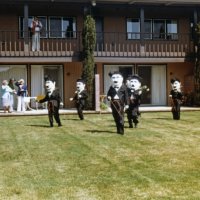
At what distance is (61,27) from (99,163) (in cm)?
1768

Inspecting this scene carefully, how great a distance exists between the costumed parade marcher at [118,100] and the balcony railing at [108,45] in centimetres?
1017

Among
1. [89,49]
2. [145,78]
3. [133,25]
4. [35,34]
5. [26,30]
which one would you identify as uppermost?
→ [133,25]

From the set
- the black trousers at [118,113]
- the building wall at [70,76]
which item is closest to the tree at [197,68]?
the building wall at [70,76]

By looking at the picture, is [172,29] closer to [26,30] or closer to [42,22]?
[42,22]

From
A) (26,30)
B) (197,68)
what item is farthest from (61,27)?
(197,68)

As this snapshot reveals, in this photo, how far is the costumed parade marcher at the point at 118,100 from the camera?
13590mm

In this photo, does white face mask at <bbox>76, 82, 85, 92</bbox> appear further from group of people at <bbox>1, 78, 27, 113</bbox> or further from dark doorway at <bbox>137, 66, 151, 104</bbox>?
dark doorway at <bbox>137, 66, 151, 104</bbox>

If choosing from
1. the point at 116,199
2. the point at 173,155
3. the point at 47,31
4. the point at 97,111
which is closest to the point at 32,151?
the point at 173,155

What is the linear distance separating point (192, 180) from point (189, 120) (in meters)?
9.98

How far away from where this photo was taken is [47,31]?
25.5 metres

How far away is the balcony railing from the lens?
23.7 m

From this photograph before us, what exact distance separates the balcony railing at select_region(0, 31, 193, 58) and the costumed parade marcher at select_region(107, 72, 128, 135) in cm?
1017

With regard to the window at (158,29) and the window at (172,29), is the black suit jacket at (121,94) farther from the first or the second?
the window at (172,29)

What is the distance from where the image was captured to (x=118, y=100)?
13.7 metres
